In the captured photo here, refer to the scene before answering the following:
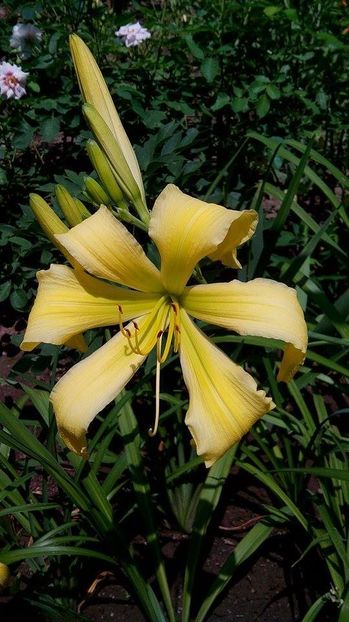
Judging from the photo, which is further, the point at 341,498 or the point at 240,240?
the point at 341,498

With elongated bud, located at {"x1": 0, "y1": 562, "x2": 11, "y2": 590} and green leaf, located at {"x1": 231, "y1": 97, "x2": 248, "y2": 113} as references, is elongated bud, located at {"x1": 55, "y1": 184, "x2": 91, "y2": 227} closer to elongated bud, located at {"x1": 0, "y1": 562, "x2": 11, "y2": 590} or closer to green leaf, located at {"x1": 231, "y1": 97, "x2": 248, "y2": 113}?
elongated bud, located at {"x1": 0, "y1": 562, "x2": 11, "y2": 590}

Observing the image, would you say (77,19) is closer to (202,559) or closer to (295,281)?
(295,281)

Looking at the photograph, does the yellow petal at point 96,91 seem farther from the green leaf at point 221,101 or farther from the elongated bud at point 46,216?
the green leaf at point 221,101

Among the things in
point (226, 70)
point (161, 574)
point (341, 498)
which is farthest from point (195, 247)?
point (226, 70)

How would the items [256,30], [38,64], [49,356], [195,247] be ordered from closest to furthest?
[195,247], [49,356], [38,64], [256,30]

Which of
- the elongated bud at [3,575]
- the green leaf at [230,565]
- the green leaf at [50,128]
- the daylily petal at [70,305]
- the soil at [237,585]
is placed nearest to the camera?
the daylily petal at [70,305]

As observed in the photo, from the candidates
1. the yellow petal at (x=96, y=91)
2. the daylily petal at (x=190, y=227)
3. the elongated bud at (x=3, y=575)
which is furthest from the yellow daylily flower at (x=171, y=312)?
the elongated bud at (x=3, y=575)

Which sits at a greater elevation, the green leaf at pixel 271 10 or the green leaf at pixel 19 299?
the green leaf at pixel 271 10

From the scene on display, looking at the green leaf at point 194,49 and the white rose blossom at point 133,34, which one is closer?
the green leaf at point 194,49
